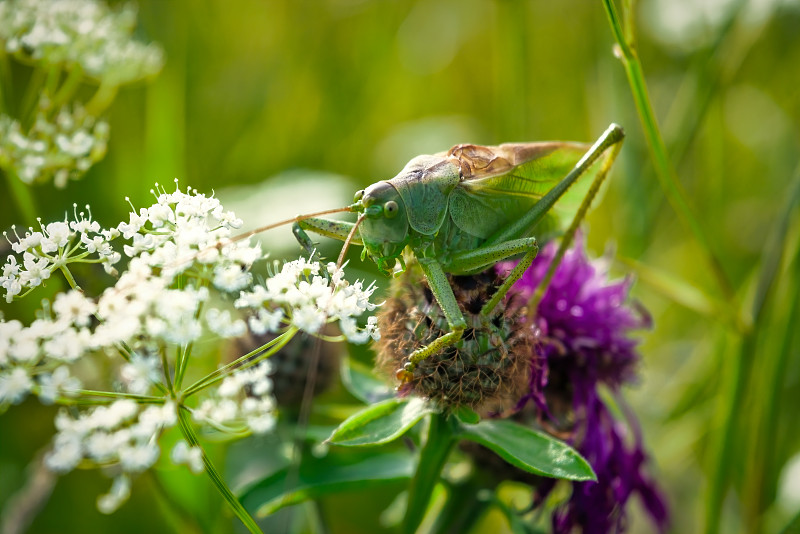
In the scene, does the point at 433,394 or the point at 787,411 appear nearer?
the point at 433,394

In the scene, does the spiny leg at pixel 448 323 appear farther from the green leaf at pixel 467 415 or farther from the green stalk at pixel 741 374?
the green stalk at pixel 741 374

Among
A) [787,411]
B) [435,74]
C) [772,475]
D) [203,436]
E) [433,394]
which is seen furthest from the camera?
[435,74]

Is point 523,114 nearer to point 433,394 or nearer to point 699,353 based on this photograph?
point 699,353

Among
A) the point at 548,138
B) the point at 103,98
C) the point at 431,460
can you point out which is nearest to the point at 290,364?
the point at 431,460

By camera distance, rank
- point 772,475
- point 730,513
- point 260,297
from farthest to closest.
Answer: point 730,513, point 772,475, point 260,297

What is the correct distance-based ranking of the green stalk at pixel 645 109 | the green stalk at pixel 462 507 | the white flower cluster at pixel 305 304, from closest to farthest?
1. the white flower cluster at pixel 305 304
2. the green stalk at pixel 645 109
3. the green stalk at pixel 462 507

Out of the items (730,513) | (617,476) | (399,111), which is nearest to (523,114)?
(399,111)

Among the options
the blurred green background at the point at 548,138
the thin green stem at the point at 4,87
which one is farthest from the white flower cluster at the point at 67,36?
the blurred green background at the point at 548,138
